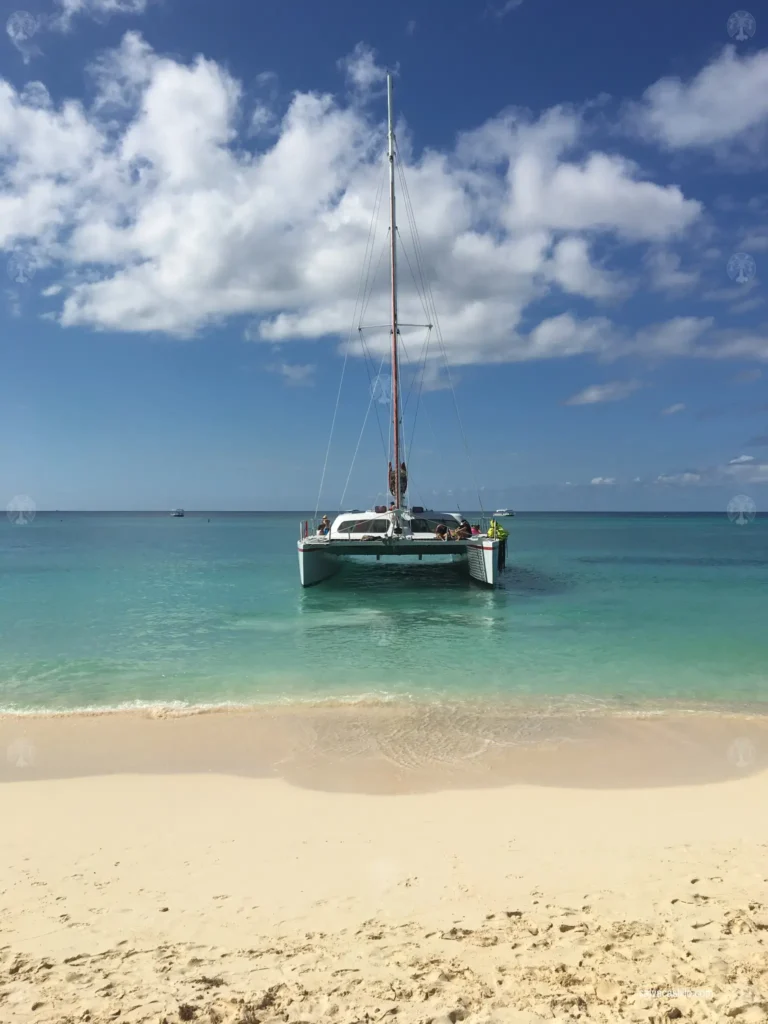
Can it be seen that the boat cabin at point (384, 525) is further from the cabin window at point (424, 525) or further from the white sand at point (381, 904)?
the white sand at point (381, 904)

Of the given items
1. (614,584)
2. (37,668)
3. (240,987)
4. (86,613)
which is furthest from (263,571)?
(240,987)

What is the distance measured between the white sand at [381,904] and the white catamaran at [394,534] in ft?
50.9

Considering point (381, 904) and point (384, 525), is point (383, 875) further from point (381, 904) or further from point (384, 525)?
point (384, 525)

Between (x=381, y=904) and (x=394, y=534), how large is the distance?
18648 millimetres

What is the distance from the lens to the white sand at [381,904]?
339 centimetres

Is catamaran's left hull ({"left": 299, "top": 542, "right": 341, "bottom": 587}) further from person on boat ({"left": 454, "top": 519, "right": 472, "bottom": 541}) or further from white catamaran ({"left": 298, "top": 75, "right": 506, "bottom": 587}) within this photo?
person on boat ({"left": 454, "top": 519, "right": 472, "bottom": 541})

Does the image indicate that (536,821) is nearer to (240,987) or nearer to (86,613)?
(240,987)

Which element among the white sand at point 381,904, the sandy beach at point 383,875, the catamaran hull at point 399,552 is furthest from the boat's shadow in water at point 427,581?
the white sand at point 381,904

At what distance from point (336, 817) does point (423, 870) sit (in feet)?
Result: 4.63

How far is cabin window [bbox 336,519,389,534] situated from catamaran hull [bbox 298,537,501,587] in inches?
33.1

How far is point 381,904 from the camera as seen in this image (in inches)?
180

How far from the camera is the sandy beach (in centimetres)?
344

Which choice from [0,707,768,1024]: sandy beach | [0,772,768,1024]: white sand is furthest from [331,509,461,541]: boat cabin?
[0,772,768,1024]: white sand

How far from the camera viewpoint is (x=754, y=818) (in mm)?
6164
